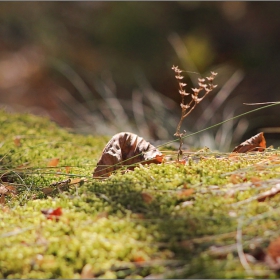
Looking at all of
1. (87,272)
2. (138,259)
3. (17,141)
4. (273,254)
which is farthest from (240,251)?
(17,141)

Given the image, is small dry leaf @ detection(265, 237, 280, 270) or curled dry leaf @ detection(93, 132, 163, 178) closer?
small dry leaf @ detection(265, 237, 280, 270)

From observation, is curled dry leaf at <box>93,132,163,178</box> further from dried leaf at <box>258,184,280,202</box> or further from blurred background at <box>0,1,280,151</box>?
blurred background at <box>0,1,280,151</box>

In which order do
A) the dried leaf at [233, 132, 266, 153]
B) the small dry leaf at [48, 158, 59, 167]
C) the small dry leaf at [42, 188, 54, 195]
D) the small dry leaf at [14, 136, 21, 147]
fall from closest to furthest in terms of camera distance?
1. the small dry leaf at [42, 188, 54, 195]
2. the dried leaf at [233, 132, 266, 153]
3. the small dry leaf at [48, 158, 59, 167]
4. the small dry leaf at [14, 136, 21, 147]

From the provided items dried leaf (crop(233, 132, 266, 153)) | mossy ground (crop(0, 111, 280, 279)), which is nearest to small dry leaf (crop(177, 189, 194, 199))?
mossy ground (crop(0, 111, 280, 279))

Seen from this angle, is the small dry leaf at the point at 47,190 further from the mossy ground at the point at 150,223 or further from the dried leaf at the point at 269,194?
the dried leaf at the point at 269,194

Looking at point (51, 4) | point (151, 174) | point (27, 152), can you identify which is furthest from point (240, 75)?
point (151, 174)

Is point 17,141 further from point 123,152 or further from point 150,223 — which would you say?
point 150,223

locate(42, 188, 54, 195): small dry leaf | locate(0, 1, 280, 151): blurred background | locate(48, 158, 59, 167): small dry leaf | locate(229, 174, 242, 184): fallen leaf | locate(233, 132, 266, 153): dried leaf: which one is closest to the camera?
locate(229, 174, 242, 184): fallen leaf
